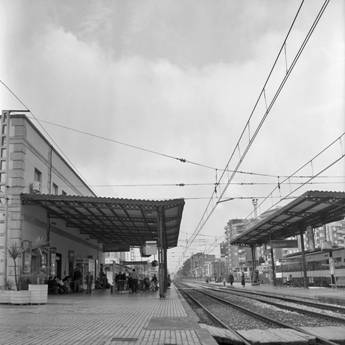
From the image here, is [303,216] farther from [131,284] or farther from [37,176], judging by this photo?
[37,176]

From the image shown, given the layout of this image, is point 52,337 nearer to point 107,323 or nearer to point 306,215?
point 107,323

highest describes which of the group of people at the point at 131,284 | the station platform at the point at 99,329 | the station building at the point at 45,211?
the station building at the point at 45,211

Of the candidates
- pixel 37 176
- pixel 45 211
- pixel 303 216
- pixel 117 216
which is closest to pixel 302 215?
pixel 303 216

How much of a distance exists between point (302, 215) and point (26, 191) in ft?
65.6

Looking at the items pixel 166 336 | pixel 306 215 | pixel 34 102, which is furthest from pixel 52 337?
pixel 306 215

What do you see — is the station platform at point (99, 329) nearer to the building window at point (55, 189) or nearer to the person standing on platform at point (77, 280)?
the building window at point (55, 189)

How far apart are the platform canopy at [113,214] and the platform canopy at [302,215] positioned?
7041mm

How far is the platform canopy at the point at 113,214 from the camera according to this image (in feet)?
81.6

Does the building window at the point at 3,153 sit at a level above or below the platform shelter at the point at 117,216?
above

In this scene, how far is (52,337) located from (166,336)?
88.8 inches

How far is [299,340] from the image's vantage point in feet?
35.4

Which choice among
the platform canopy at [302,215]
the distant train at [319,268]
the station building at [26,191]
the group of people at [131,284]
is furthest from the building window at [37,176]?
the distant train at [319,268]

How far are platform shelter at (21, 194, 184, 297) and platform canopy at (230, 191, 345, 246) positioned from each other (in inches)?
279

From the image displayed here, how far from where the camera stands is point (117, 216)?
32.0 meters
